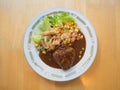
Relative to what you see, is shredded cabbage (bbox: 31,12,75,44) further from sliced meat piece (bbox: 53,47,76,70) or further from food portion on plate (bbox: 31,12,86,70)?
sliced meat piece (bbox: 53,47,76,70)

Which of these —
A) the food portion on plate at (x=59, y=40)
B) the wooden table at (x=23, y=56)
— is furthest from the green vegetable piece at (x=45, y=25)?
the wooden table at (x=23, y=56)

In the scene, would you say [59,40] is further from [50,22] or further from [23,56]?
[23,56]

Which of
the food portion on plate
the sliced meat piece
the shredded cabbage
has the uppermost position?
the shredded cabbage

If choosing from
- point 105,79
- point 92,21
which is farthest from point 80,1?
point 105,79

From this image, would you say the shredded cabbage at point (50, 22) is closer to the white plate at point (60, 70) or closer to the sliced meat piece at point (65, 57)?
the white plate at point (60, 70)

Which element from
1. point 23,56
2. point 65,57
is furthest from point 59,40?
point 23,56

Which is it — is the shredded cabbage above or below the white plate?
above

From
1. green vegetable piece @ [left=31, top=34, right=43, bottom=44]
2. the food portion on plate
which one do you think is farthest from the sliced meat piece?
green vegetable piece @ [left=31, top=34, right=43, bottom=44]

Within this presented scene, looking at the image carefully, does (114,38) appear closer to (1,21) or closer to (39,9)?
(39,9)
